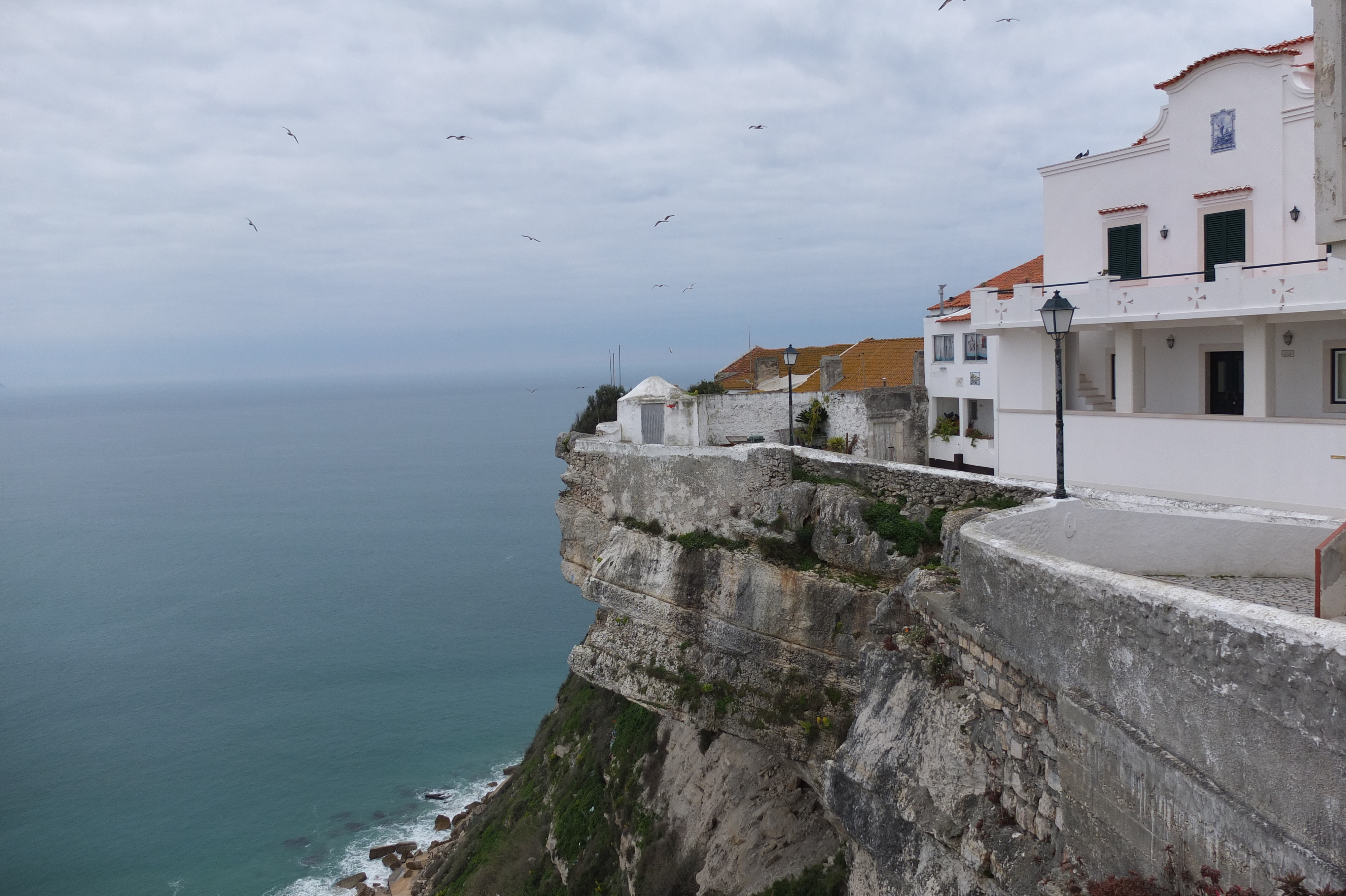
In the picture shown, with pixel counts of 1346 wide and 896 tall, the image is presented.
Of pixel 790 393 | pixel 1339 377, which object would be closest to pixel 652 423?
pixel 790 393

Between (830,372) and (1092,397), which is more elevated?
(830,372)

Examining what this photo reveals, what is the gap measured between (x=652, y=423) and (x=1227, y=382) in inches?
454

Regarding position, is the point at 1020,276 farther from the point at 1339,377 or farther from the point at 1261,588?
the point at 1261,588

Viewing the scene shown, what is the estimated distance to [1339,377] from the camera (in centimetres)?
1478

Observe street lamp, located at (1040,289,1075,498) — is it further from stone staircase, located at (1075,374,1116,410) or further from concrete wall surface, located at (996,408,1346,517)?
stone staircase, located at (1075,374,1116,410)

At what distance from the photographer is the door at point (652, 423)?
21.6m

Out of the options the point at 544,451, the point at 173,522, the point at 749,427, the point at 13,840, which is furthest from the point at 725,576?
the point at 544,451

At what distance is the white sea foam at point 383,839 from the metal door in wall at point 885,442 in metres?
18.2

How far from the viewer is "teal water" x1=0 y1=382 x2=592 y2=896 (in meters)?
30.8

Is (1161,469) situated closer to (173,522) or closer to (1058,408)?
(1058,408)

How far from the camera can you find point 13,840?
3077 centimetres

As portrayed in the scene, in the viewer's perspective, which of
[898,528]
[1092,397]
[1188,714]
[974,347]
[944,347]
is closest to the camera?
[1188,714]

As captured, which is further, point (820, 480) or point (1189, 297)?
point (820, 480)

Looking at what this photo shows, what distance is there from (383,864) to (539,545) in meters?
35.0
